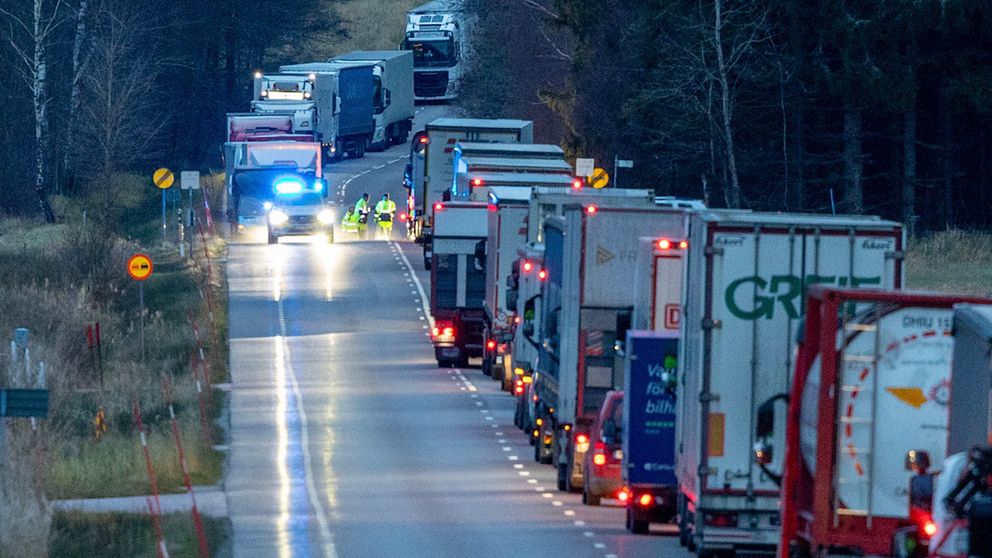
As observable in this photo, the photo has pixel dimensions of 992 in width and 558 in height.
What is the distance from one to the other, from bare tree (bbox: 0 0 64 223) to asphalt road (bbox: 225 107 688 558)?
402 inches

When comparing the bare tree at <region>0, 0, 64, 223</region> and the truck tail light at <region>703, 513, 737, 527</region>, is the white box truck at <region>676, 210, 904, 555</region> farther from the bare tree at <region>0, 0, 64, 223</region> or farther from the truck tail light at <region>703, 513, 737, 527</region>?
the bare tree at <region>0, 0, 64, 223</region>

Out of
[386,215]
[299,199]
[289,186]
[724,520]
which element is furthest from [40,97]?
[724,520]

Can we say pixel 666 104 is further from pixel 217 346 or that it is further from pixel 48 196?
pixel 48 196

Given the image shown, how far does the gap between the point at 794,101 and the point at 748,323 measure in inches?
1506

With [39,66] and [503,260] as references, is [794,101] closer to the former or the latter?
[503,260]

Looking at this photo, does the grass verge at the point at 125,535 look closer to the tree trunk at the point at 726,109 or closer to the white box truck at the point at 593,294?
the white box truck at the point at 593,294

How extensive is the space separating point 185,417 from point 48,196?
38303 millimetres

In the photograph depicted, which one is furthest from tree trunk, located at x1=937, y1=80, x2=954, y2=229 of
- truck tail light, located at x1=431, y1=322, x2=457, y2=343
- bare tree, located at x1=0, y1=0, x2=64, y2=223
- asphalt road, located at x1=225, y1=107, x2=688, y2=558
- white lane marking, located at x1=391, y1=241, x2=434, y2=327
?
bare tree, located at x1=0, y1=0, x2=64, y2=223

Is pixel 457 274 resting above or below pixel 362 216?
below

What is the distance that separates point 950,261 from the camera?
4997cm

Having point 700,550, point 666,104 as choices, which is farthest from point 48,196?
point 700,550

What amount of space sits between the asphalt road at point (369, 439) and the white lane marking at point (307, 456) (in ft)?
0.16

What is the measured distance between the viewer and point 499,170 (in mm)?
47688

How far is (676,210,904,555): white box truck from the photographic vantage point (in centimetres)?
1798
